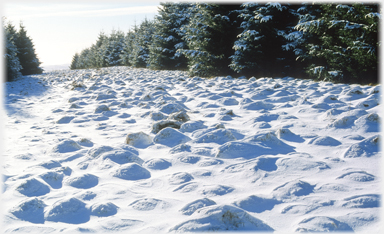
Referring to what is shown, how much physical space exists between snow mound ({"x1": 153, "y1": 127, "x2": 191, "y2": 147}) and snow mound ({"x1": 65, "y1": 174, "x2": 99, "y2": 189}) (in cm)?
93

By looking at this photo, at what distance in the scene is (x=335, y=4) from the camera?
667cm

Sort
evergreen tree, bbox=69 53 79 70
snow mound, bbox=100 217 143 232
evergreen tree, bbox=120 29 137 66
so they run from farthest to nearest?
1. evergreen tree, bbox=69 53 79 70
2. evergreen tree, bbox=120 29 137 66
3. snow mound, bbox=100 217 143 232

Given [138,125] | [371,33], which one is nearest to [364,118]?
[138,125]

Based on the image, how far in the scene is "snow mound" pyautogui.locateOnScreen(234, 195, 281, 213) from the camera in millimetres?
1588

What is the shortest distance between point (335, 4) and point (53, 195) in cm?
754

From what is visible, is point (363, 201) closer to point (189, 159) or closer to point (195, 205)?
point (195, 205)

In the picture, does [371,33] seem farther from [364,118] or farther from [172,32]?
[172,32]

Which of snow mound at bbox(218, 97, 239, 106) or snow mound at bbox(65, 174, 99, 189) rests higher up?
snow mound at bbox(218, 97, 239, 106)

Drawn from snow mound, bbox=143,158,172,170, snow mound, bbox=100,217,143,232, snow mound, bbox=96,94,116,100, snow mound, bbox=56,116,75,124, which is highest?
snow mound, bbox=96,94,116,100

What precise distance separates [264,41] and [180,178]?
8.04 meters

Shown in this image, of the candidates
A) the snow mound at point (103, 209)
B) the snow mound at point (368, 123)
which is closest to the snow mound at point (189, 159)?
the snow mound at point (103, 209)

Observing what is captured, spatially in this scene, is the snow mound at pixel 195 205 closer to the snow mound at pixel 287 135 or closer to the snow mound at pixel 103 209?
the snow mound at pixel 103 209

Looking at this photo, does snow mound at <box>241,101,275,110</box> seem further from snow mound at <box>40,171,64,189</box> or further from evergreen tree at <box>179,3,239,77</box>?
evergreen tree at <box>179,3,239,77</box>

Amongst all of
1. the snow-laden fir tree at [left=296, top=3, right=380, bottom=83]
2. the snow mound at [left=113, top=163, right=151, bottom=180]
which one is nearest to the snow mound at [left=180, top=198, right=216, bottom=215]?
the snow mound at [left=113, top=163, right=151, bottom=180]
